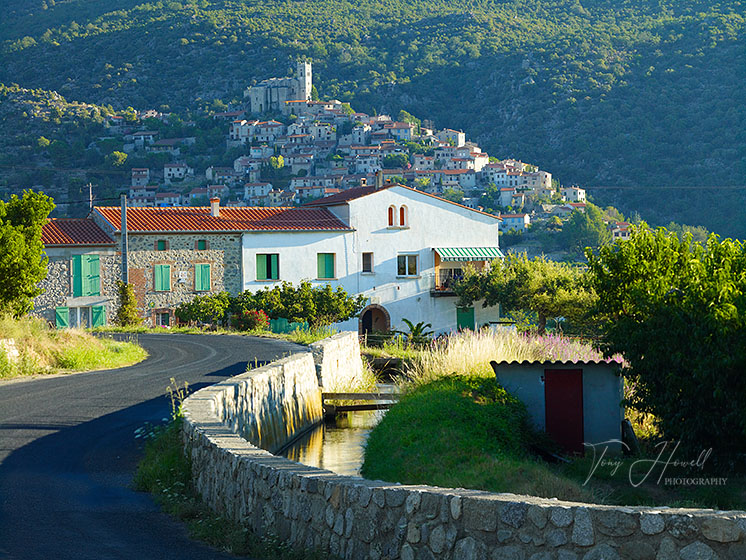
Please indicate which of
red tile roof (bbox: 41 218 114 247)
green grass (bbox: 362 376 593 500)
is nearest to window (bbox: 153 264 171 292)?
red tile roof (bbox: 41 218 114 247)

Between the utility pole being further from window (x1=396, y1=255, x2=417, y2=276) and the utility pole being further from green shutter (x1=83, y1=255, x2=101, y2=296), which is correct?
window (x1=396, y1=255, x2=417, y2=276)

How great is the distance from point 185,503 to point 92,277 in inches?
1348

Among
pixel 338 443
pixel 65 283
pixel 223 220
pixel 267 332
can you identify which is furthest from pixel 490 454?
pixel 223 220

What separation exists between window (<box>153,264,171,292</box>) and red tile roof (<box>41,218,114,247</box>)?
237 centimetres

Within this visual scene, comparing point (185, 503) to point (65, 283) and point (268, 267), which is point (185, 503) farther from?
point (268, 267)

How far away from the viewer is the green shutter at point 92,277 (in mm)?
40500

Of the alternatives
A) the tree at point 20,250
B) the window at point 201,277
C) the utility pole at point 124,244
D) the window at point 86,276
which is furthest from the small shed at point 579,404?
the window at point 86,276

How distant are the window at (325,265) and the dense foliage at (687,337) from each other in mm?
32189

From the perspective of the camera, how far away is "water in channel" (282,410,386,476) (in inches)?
539

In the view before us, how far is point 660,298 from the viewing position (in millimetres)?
12562

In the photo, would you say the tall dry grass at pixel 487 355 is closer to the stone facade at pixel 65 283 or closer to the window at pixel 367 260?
the stone facade at pixel 65 283

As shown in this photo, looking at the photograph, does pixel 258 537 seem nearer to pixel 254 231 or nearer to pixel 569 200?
pixel 254 231

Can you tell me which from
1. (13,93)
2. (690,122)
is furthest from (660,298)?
(13,93)

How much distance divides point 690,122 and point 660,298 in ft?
467
